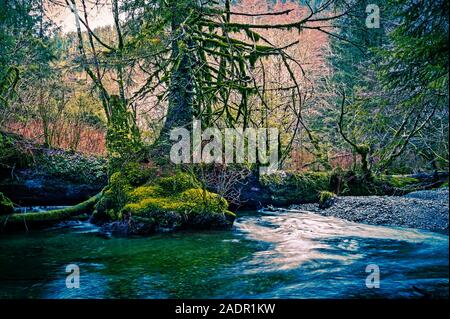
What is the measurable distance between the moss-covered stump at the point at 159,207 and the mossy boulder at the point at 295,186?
13.5ft

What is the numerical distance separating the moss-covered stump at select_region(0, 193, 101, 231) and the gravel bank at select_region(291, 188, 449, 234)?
5.93 meters

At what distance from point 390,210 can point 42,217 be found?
Result: 25.1 feet

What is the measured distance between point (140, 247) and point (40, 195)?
14.9 ft

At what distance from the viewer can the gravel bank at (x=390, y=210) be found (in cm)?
746

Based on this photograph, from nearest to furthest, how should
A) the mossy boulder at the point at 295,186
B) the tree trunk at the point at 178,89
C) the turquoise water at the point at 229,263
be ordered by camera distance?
the turquoise water at the point at 229,263, the tree trunk at the point at 178,89, the mossy boulder at the point at 295,186

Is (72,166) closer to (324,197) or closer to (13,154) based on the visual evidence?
(13,154)

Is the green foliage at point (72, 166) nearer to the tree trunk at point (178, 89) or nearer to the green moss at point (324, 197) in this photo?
the tree trunk at point (178, 89)

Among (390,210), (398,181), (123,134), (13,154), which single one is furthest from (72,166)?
(398,181)

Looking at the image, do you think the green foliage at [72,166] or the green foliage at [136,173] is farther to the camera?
the green foliage at [72,166]

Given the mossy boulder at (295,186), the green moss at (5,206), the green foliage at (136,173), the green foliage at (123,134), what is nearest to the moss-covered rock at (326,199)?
the mossy boulder at (295,186)

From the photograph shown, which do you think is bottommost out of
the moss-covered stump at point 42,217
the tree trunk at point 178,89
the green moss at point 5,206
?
the moss-covered stump at point 42,217

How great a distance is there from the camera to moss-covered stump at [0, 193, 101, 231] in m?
7.77

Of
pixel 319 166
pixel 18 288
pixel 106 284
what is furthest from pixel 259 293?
pixel 319 166

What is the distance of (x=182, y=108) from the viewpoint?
8.18 m
